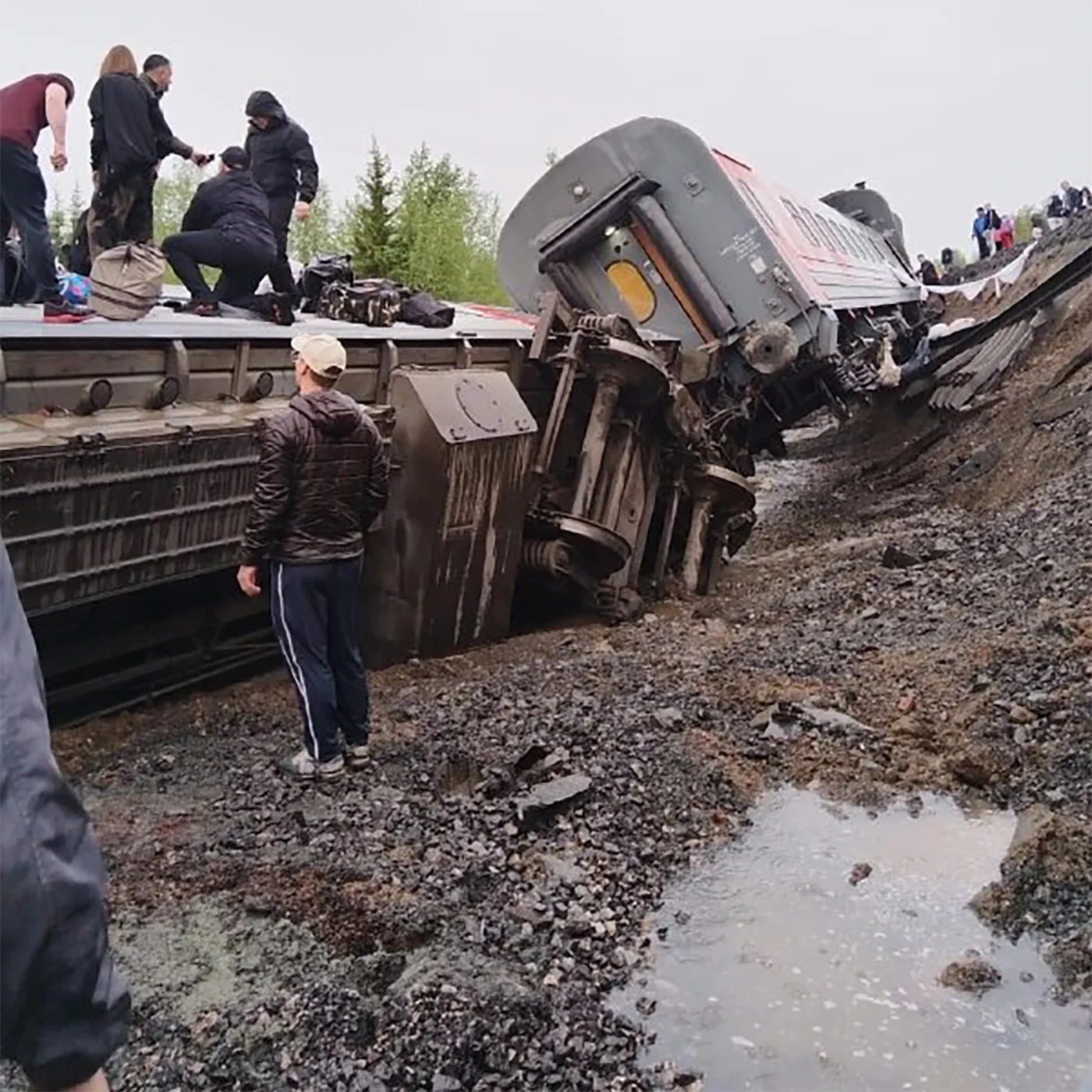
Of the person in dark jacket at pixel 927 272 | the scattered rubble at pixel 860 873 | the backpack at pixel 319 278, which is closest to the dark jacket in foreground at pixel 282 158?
the backpack at pixel 319 278

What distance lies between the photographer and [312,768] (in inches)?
165

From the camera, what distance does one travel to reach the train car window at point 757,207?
30.3 ft

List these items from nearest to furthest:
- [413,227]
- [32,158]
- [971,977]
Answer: [971,977]
[32,158]
[413,227]

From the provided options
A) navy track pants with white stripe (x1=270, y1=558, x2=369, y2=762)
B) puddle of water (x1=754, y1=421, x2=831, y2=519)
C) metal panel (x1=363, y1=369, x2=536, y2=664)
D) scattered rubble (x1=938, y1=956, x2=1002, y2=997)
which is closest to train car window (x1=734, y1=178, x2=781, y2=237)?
puddle of water (x1=754, y1=421, x2=831, y2=519)

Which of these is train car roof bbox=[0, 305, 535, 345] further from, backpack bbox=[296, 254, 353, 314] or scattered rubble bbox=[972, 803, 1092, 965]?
scattered rubble bbox=[972, 803, 1092, 965]

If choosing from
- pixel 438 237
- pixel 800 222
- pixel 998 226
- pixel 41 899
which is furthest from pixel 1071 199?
pixel 41 899

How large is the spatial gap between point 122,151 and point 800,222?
7799 millimetres

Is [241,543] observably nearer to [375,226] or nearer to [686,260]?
[686,260]

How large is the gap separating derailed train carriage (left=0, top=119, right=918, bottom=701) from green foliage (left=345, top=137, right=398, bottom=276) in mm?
13876

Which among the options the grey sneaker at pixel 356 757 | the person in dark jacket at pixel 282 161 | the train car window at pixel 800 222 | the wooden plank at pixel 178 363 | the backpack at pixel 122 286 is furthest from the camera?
the train car window at pixel 800 222

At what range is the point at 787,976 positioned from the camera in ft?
10.6

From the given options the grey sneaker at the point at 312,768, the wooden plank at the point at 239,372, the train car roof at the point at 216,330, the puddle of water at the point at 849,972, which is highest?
the train car roof at the point at 216,330

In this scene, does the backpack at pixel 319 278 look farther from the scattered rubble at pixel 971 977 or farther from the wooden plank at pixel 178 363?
the scattered rubble at pixel 971 977

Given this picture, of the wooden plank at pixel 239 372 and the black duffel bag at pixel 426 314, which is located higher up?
the black duffel bag at pixel 426 314
